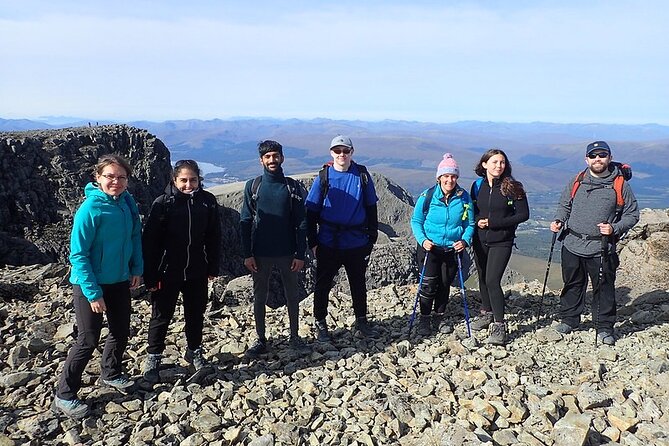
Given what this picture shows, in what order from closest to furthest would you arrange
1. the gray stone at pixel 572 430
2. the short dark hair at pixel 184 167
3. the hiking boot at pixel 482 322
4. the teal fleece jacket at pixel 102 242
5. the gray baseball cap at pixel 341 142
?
the gray stone at pixel 572 430, the teal fleece jacket at pixel 102 242, the short dark hair at pixel 184 167, the gray baseball cap at pixel 341 142, the hiking boot at pixel 482 322

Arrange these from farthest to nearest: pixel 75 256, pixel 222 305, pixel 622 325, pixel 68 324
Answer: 1. pixel 222 305
2. pixel 622 325
3. pixel 68 324
4. pixel 75 256

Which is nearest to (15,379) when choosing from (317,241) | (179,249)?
(179,249)

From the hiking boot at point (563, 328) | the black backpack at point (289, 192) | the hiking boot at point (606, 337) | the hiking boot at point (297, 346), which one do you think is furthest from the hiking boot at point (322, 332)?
the hiking boot at point (606, 337)

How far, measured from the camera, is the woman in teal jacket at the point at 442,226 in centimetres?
682

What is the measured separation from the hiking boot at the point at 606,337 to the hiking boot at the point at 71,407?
713 cm

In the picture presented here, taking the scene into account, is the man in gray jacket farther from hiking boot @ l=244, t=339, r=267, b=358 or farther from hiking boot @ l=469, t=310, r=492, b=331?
hiking boot @ l=244, t=339, r=267, b=358

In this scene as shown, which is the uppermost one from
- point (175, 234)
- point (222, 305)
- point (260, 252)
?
point (175, 234)

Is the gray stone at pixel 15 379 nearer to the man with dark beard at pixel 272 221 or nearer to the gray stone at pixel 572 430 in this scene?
the man with dark beard at pixel 272 221

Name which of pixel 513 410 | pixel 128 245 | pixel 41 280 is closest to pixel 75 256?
pixel 128 245

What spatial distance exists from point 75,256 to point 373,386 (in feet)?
12.4

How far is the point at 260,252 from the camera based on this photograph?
6363 millimetres

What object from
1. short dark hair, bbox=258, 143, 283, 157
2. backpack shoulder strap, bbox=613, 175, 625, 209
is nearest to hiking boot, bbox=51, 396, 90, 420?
short dark hair, bbox=258, 143, 283, 157

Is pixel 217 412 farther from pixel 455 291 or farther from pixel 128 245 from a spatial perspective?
pixel 455 291

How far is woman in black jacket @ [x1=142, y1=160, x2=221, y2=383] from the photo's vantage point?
5527 mm
